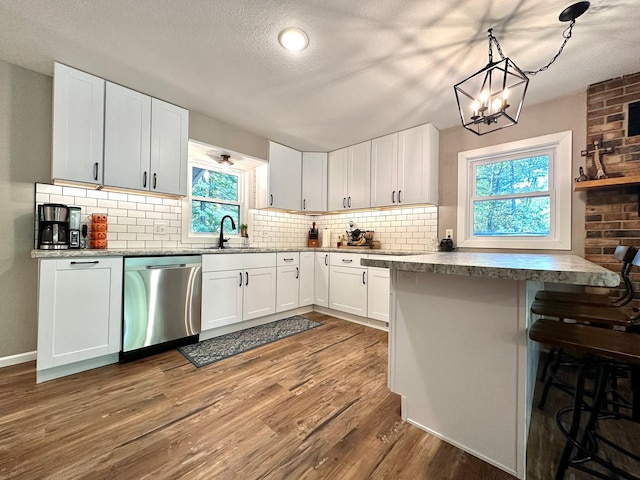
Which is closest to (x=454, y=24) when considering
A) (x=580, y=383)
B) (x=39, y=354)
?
(x=580, y=383)

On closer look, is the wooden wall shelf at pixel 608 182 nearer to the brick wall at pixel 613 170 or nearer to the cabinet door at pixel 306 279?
the brick wall at pixel 613 170

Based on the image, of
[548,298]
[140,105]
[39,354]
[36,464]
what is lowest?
[36,464]

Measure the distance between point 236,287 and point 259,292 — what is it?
1.03 feet

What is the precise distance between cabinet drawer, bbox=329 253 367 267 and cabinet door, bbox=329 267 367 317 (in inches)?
2.1

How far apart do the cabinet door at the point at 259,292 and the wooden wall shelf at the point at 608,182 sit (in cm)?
313

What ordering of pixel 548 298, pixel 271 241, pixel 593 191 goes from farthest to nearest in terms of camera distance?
pixel 271 241
pixel 593 191
pixel 548 298

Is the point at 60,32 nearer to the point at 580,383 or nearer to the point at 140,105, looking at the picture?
the point at 140,105

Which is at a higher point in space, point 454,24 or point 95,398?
point 454,24

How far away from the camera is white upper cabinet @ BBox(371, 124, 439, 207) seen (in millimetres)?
3207

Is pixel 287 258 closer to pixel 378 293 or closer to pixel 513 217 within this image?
pixel 378 293

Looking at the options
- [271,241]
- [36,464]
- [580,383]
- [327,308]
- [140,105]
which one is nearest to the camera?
[580,383]

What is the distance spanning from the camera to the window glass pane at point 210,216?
10.9 ft

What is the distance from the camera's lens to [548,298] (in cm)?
177

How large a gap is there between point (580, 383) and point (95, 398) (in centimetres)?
268
